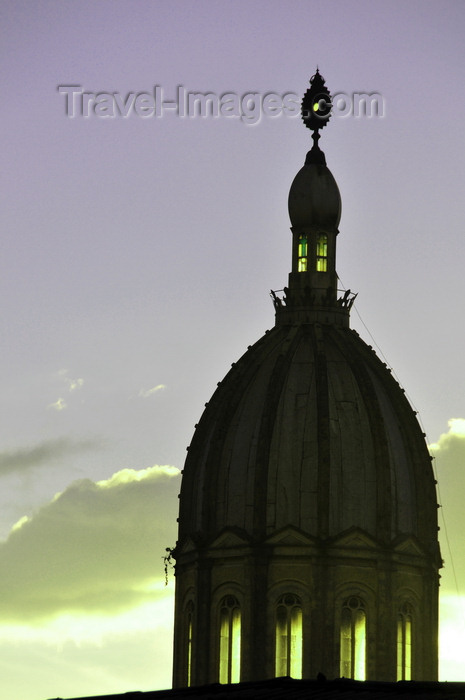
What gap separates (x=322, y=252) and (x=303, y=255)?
0.99m

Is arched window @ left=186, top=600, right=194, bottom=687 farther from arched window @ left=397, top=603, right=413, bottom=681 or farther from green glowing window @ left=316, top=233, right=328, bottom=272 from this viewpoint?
green glowing window @ left=316, top=233, right=328, bottom=272

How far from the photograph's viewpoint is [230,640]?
12731 cm

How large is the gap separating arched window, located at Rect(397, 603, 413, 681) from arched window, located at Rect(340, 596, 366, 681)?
2.11m

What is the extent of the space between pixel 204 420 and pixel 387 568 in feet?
40.2

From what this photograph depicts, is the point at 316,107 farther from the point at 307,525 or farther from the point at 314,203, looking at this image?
the point at 307,525

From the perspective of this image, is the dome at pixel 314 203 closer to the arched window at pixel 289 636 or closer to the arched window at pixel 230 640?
the arched window at pixel 289 636

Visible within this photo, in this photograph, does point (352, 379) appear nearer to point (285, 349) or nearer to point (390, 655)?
point (285, 349)

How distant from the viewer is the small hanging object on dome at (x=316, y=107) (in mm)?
137375

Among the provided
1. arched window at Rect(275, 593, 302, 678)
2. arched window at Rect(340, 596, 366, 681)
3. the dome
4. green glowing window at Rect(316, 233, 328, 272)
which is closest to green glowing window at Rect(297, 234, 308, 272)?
green glowing window at Rect(316, 233, 328, 272)

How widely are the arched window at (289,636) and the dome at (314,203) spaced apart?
20024 millimetres

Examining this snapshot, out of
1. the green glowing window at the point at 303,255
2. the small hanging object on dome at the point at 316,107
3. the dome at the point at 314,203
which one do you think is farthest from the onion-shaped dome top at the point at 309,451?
the small hanging object on dome at the point at 316,107

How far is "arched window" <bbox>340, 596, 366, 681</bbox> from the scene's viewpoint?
409 ft

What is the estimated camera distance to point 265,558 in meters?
126

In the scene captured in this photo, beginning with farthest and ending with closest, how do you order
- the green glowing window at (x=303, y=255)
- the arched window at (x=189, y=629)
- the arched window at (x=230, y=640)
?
the green glowing window at (x=303, y=255) → the arched window at (x=189, y=629) → the arched window at (x=230, y=640)
